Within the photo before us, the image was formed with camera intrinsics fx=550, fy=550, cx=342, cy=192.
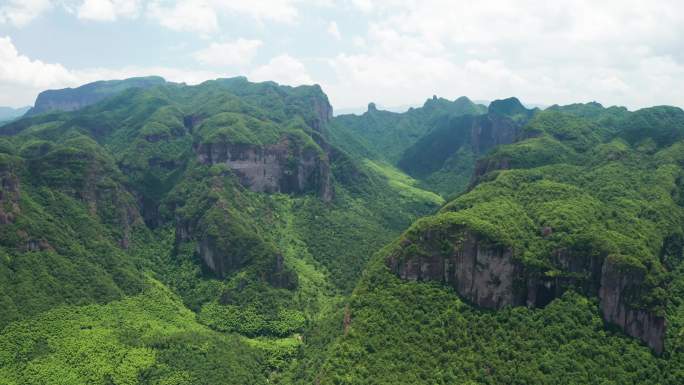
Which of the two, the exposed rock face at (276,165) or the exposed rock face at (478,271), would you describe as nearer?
the exposed rock face at (478,271)

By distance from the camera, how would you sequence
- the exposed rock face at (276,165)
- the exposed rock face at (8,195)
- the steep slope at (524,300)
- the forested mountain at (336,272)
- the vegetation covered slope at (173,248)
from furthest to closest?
1. the exposed rock face at (276,165)
2. the exposed rock face at (8,195)
3. the vegetation covered slope at (173,248)
4. the forested mountain at (336,272)
5. the steep slope at (524,300)

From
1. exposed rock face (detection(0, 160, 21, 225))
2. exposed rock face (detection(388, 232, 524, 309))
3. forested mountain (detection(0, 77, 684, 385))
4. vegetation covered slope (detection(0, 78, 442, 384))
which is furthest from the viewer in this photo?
exposed rock face (detection(0, 160, 21, 225))

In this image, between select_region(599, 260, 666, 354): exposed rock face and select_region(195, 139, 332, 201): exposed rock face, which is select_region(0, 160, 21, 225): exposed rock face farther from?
select_region(599, 260, 666, 354): exposed rock face

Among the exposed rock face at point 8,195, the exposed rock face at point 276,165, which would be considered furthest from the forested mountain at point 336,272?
the exposed rock face at point 276,165

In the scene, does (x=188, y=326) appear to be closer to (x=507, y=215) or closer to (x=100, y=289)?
(x=100, y=289)

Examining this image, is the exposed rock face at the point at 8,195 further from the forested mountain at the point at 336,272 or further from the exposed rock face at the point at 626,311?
the exposed rock face at the point at 626,311

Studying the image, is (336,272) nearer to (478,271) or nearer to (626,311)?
(478,271)

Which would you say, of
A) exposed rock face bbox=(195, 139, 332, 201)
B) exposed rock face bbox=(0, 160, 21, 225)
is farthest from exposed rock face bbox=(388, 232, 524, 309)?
exposed rock face bbox=(195, 139, 332, 201)

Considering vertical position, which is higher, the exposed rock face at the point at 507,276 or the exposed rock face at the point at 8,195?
the exposed rock face at the point at 8,195
